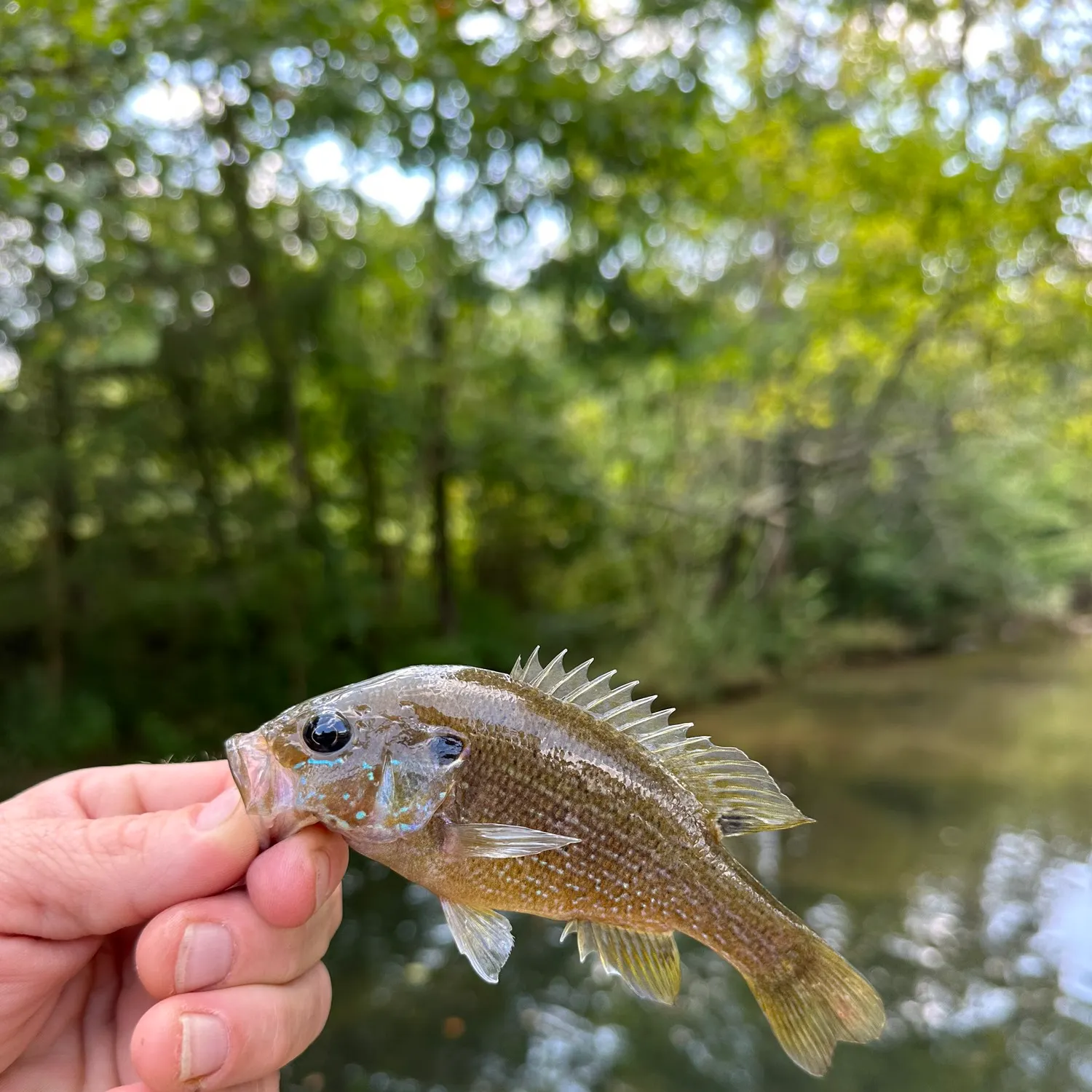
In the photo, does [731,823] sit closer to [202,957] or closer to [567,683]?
[567,683]

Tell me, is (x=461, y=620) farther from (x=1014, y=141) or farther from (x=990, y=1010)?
(x=1014, y=141)

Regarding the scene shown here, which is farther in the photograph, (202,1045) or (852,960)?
(852,960)

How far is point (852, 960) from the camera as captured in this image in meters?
5.97

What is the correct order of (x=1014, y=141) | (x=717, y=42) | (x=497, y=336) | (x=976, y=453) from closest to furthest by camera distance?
(x=717, y=42)
(x=1014, y=141)
(x=497, y=336)
(x=976, y=453)

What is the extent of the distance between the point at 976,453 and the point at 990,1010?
658 inches

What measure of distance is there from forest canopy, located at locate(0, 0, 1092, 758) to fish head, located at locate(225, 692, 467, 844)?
3.99 metres

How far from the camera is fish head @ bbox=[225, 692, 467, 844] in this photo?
1.42 metres

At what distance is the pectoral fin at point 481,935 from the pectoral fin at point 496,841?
0.34ft

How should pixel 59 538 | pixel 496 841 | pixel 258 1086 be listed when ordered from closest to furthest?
pixel 496 841 < pixel 258 1086 < pixel 59 538

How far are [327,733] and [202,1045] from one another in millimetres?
726

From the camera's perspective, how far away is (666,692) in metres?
11.9

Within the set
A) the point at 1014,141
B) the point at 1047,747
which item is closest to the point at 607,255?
the point at 1014,141

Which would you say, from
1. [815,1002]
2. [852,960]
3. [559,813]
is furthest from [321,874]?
[852,960]

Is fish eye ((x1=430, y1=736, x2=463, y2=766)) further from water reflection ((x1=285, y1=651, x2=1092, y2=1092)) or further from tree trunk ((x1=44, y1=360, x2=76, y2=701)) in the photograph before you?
tree trunk ((x1=44, y1=360, x2=76, y2=701))
